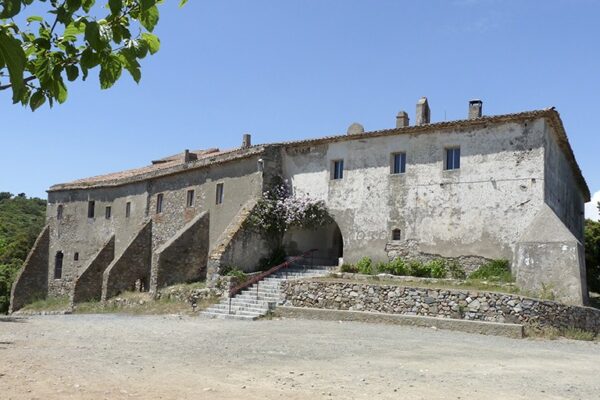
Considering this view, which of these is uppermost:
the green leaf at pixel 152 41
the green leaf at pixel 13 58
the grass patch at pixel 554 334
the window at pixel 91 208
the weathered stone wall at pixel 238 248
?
the window at pixel 91 208

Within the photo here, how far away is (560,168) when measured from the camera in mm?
23469

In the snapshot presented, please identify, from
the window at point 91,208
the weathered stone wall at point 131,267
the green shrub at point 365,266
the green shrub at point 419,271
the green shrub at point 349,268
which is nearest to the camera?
the green shrub at point 419,271

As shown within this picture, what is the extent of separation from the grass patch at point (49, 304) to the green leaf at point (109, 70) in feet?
109

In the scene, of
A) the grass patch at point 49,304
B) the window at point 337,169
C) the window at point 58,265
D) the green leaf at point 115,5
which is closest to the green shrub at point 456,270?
the window at point 337,169

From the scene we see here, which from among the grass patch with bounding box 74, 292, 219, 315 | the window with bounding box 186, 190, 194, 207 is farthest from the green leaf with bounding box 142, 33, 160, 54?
the window with bounding box 186, 190, 194, 207

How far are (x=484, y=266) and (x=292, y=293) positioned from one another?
6818 millimetres

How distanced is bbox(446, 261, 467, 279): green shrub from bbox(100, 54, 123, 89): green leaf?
19369 mm

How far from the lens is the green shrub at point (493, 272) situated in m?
19.7

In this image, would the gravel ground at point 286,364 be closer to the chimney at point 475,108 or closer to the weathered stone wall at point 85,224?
the chimney at point 475,108

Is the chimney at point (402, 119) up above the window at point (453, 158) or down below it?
above

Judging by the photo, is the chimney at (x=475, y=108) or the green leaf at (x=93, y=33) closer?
the green leaf at (x=93, y=33)

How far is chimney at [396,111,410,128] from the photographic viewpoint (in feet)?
81.8

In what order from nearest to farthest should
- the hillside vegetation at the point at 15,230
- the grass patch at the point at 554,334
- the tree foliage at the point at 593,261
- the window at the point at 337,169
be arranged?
the grass patch at the point at 554,334
the window at the point at 337,169
the tree foliage at the point at 593,261
the hillside vegetation at the point at 15,230

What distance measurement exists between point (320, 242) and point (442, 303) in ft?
34.3
